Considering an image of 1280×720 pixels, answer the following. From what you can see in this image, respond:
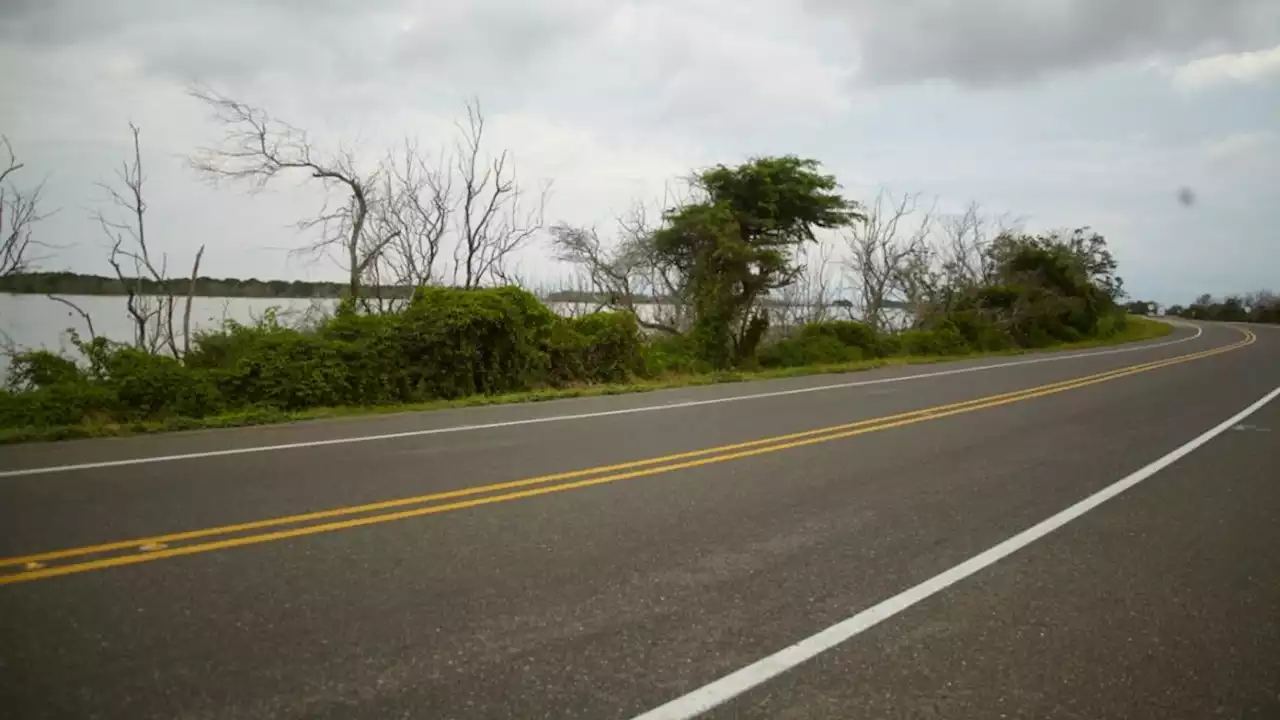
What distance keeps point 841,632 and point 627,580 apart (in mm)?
1171

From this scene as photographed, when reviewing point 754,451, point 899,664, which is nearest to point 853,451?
point 754,451

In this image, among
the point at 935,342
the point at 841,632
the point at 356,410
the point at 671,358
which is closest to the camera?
the point at 841,632

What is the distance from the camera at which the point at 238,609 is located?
3803 mm

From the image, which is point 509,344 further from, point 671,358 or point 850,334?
point 850,334

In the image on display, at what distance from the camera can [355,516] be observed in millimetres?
5445

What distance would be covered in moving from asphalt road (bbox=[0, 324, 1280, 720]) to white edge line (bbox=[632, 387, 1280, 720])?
0.02 m

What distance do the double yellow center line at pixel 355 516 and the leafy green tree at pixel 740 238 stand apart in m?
13.2

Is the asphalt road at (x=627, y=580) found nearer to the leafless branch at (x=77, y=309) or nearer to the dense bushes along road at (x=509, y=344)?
the dense bushes along road at (x=509, y=344)

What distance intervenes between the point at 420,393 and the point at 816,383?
854 cm

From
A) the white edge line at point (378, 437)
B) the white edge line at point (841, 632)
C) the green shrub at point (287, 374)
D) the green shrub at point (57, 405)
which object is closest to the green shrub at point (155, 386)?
the green shrub at point (57, 405)

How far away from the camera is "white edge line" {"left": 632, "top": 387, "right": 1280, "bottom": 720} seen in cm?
302

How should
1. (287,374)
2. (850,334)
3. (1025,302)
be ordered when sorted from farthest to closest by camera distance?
(1025,302) → (850,334) → (287,374)

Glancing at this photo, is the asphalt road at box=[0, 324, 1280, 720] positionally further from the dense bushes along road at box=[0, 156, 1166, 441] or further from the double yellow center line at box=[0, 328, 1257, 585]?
the dense bushes along road at box=[0, 156, 1166, 441]

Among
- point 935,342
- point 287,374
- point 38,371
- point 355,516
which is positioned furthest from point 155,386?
point 935,342
